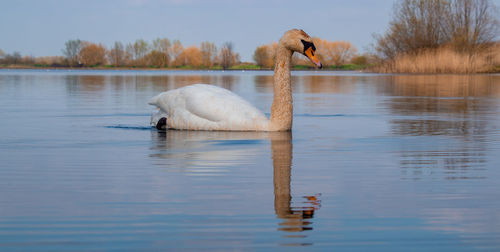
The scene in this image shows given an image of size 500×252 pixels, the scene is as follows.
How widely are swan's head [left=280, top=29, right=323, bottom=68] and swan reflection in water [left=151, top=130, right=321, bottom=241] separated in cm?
121

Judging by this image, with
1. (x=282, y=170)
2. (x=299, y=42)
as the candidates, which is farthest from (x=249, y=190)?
(x=299, y=42)

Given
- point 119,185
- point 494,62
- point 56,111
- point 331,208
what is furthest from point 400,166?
point 494,62

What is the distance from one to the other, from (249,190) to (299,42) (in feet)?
16.3

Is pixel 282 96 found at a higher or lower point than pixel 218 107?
higher

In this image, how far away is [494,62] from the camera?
50656 mm

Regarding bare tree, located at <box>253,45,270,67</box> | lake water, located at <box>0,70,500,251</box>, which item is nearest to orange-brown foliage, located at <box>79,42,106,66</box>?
bare tree, located at <box>253,45,270,67</box>

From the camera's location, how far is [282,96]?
980 centimetres

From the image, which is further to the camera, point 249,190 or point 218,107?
point 218,107

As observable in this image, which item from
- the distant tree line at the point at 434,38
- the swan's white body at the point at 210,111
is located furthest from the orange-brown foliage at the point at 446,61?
the swan's white body at the point at 210,111

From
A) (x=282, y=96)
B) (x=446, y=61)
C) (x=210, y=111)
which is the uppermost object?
(x=446, y=61)

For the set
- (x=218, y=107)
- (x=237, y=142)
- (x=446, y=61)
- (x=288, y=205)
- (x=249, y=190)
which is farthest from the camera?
(x=446, y=61)

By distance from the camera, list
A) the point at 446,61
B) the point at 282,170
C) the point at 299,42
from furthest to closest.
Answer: the point at 446,61 < the point at 299,42 < the point at 282,170

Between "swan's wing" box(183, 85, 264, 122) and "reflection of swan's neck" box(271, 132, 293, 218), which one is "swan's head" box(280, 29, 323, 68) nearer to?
"swan's wing" box(183, 85, 264, 122)

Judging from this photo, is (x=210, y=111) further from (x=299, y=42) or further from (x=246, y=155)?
(x=246, y=155)
